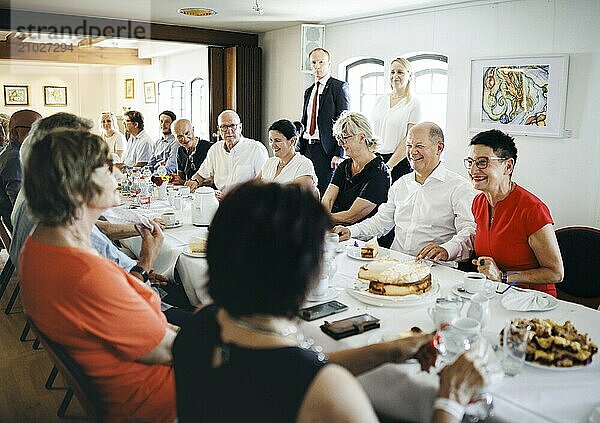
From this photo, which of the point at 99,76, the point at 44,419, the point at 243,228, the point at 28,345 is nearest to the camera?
the point at 243,228

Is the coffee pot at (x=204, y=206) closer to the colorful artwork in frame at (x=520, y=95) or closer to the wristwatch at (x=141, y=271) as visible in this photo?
the wristwatch at (x=141, y=271)

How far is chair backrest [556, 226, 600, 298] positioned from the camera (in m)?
2.78

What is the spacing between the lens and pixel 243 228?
0.98m

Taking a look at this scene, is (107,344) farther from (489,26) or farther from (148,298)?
(489,26)

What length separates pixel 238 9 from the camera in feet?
19.8

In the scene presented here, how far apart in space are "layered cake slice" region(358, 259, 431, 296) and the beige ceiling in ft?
12.7

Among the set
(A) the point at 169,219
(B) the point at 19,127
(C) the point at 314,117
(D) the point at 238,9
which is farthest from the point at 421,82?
(B) the point at 19,127

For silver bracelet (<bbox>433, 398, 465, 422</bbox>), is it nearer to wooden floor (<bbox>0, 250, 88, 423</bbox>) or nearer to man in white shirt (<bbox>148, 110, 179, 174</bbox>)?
wooden floor (<bbox>0, 250, 88, 423</bbox>)

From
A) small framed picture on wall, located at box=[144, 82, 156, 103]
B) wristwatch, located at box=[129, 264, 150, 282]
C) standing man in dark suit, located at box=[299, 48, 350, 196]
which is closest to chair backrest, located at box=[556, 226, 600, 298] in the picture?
wristwatch, located at box=[129, 264, 150, 282]

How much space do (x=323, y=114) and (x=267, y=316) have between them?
16.6 feet

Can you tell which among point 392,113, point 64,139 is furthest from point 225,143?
point 64,139

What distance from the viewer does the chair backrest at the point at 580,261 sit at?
2777mm

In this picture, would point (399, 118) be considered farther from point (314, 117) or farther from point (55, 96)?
point (55, 96)

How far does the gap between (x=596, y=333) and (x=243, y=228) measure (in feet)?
4.11
